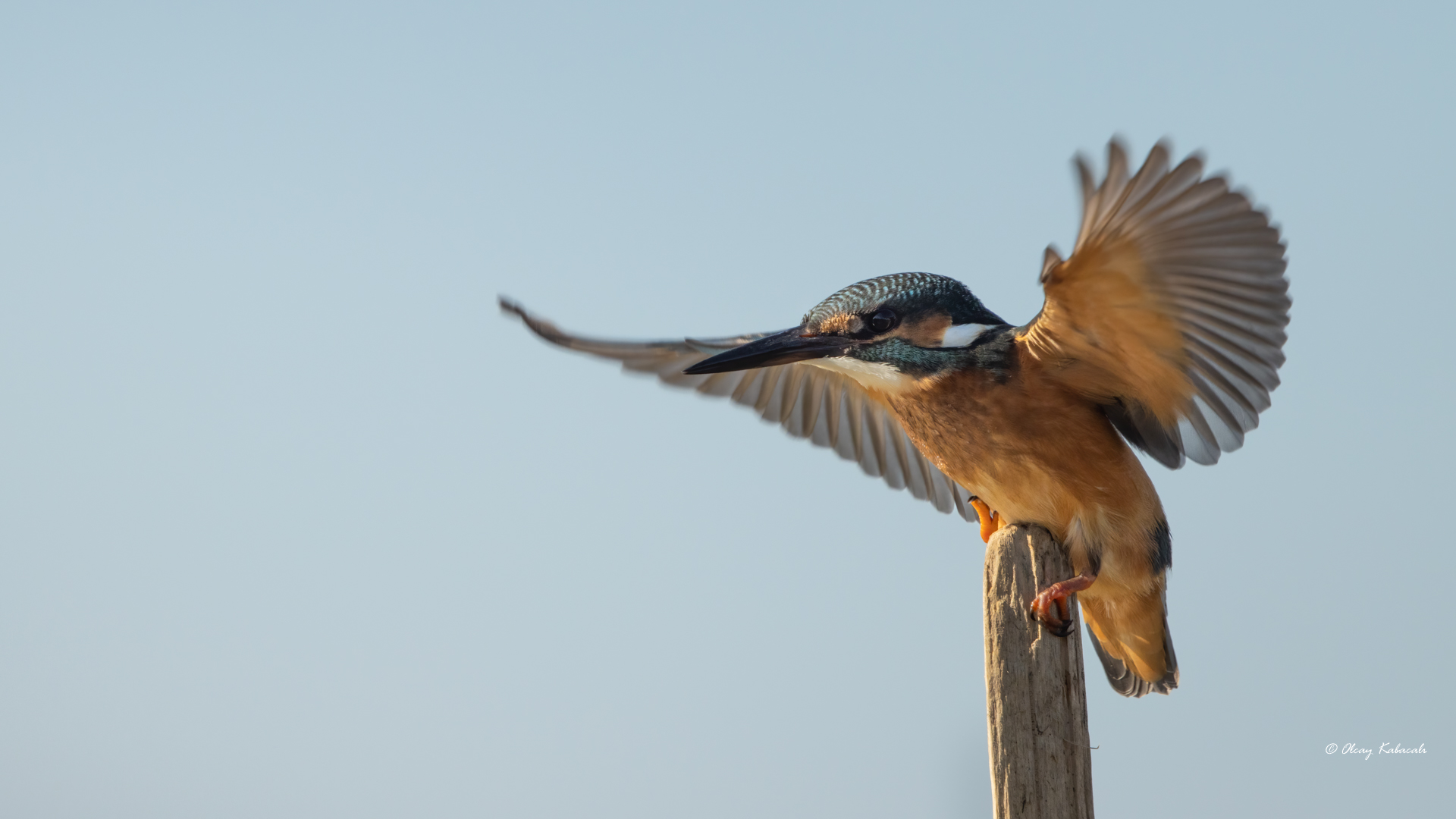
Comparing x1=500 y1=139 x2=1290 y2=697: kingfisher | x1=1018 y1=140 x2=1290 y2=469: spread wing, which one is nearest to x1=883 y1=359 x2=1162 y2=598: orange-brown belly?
x1=500 y1=139 x2=1290 y2=697: kingfisher

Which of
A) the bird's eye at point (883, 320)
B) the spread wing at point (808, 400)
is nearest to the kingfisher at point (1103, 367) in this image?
the bird's eye at point (883, 320)

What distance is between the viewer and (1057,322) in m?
3.06

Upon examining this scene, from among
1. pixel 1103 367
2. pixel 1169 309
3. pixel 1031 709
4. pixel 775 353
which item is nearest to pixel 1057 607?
pixel 1031 709

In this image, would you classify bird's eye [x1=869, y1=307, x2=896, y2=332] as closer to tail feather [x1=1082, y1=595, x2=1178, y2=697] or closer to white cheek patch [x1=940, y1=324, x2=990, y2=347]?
white cheek patch [x1=940, y1=324, x2=990, y2=347]

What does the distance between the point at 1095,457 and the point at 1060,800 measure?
1.00 meters

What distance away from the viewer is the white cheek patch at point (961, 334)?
11.3 ft

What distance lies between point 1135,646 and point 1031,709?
953 mm

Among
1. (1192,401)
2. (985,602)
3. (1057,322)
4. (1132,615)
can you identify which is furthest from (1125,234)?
(1132,615)

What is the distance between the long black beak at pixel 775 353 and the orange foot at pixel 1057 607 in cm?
104

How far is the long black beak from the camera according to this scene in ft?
11.8

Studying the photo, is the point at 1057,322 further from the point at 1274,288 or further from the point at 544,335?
the point at 544,335

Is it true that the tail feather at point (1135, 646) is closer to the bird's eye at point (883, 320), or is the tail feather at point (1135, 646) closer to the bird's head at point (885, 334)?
the bird's head at point (885, 334)

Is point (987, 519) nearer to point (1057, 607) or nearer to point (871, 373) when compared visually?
point (871, 373)

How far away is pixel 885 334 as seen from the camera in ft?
11.5
